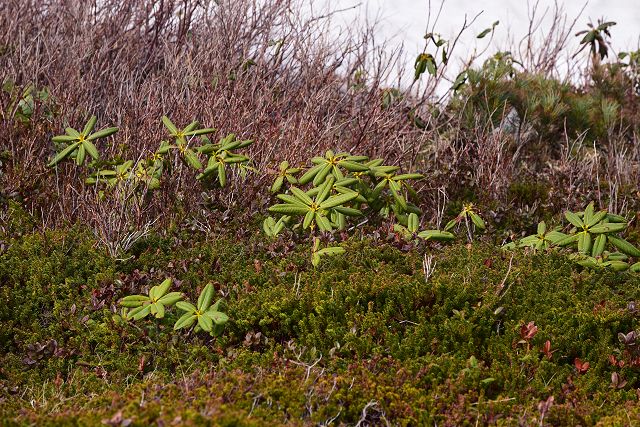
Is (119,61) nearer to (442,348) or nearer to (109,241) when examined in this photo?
(109,241)

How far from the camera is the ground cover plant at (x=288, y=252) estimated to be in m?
3.13

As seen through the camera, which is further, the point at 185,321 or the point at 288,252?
the point at 288,252

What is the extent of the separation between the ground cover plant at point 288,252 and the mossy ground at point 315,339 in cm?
1

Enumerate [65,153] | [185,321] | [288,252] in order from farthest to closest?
[65,153], [288,252], [185,321]

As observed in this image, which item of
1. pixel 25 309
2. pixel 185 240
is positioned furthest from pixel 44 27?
pixel 25 309

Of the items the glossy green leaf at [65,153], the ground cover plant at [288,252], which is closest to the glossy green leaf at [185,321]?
the ground cover plant at [288,252]

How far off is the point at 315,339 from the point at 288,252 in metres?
0.93

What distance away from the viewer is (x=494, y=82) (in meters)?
7.19

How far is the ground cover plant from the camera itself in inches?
123

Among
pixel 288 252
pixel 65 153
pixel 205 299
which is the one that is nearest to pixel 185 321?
pixel 205 299

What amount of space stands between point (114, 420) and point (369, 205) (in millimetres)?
2670

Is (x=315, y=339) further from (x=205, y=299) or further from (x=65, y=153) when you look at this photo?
(x=65, y=153)

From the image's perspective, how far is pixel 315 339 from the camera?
11.7 feet

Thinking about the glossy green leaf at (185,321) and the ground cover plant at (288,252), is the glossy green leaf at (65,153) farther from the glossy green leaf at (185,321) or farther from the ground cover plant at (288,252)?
the glossy green leaf at (185,321)
